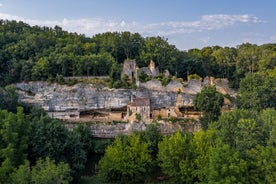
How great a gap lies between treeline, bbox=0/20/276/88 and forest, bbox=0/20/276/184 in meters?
0.19

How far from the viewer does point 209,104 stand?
155ft

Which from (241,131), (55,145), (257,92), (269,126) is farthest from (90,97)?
(269,126)

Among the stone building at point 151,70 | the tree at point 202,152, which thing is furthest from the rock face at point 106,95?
the tree at point 202,152

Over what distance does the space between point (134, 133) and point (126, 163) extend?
4921mm

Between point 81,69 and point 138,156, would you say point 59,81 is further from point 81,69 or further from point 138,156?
point 138,156

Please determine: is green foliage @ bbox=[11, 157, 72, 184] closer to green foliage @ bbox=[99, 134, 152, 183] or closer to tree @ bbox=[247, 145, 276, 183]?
green foliage @ bbox=[99, 134, 152, 183]

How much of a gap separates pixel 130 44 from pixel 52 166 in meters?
44.2

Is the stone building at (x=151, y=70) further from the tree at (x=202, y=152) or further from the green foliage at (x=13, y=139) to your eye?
the green foliage at (x=13, y=139)

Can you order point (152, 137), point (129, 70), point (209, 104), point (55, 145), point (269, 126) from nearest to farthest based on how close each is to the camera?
point (269, 126) < point (55, 145) < point (152, 137) < point (209, 104) < point (129, 70)

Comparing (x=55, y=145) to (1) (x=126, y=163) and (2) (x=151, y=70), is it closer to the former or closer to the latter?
(1) (x=126, y=163)

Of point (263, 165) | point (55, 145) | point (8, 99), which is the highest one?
point (8, 99)

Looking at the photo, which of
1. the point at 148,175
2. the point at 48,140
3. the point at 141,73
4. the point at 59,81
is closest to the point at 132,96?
the point at 141,73

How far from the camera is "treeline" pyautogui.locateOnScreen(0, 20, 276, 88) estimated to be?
57531 mm

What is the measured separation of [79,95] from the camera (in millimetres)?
54656
